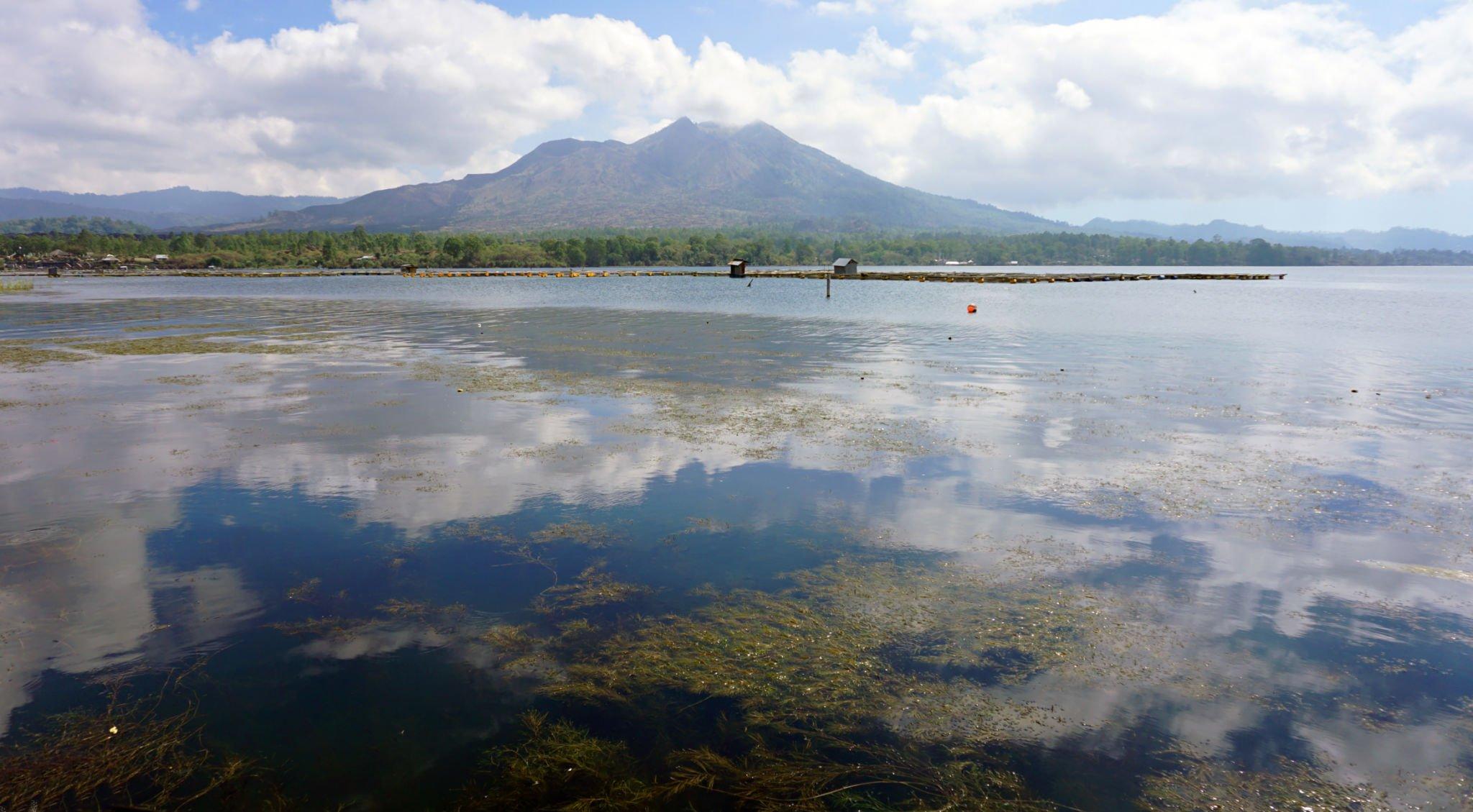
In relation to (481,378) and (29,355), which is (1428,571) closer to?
(481,378)

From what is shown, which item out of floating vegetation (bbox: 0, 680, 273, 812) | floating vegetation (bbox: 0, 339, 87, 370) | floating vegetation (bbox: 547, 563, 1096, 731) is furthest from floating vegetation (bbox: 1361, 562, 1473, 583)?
floating vegetation (bbox: 0, 339, 87, 370)

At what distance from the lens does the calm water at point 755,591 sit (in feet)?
27.5

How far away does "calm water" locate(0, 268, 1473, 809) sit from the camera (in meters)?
8.38

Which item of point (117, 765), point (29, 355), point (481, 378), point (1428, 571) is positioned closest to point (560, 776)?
point (117, 765)

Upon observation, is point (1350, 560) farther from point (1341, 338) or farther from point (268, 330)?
point (268, 330)

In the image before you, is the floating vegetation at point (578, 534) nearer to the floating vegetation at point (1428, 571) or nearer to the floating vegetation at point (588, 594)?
the floating vegetation at point (588, 594)

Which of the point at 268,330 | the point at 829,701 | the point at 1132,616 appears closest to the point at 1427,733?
the point at 1132,616

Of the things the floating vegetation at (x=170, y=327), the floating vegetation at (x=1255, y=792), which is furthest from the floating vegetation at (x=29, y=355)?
the floating vegetation at (x=1255, y=792)

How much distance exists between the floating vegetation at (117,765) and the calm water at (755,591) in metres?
0.17

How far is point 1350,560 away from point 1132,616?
5492 mm

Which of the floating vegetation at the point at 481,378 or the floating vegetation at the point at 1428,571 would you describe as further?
the floating vegetation at the point at 481,378

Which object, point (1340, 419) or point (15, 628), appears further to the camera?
point (1340, 419)

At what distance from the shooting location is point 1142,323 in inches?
2645

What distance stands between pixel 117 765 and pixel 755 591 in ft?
26.3
